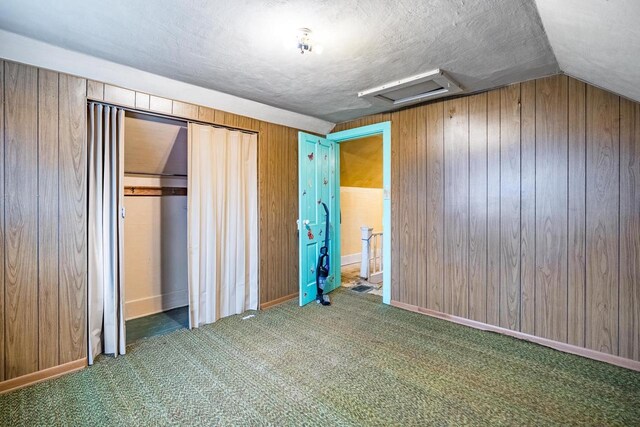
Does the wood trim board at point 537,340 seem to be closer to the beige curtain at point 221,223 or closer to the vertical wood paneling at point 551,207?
the vertical wood paneling at point 551,207

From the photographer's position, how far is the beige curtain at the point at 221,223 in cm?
300

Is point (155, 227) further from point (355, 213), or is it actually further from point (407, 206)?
point (355, 213)

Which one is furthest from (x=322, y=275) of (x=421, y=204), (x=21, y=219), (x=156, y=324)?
(x=21, y=219)

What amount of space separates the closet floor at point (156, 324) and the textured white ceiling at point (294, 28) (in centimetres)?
245

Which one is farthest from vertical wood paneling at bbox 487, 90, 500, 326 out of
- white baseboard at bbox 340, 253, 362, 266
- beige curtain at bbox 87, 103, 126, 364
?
beige curtain at bbox 87, 103, 126, 364

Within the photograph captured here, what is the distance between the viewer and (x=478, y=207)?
3.02 metres

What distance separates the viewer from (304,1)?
161 cm

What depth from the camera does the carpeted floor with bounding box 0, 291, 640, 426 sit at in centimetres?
177

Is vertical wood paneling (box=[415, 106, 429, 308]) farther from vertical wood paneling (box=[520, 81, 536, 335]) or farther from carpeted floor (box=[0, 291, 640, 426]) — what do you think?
vertical wood paneling (box=[520, 81, 536, 335])

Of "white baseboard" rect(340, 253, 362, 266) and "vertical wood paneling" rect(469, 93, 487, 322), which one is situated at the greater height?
"vertical wood paneling" rect(469, 93, 487, 322)

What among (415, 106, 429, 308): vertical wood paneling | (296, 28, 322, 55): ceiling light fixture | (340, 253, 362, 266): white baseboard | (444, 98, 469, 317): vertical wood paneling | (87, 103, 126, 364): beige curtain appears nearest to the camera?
(296, 28, 322, 55): ceiling light fixture

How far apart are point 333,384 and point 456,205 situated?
7.17 feet

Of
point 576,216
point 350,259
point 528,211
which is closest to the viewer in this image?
point 576,216

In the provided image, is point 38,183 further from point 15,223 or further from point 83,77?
point 83,77
